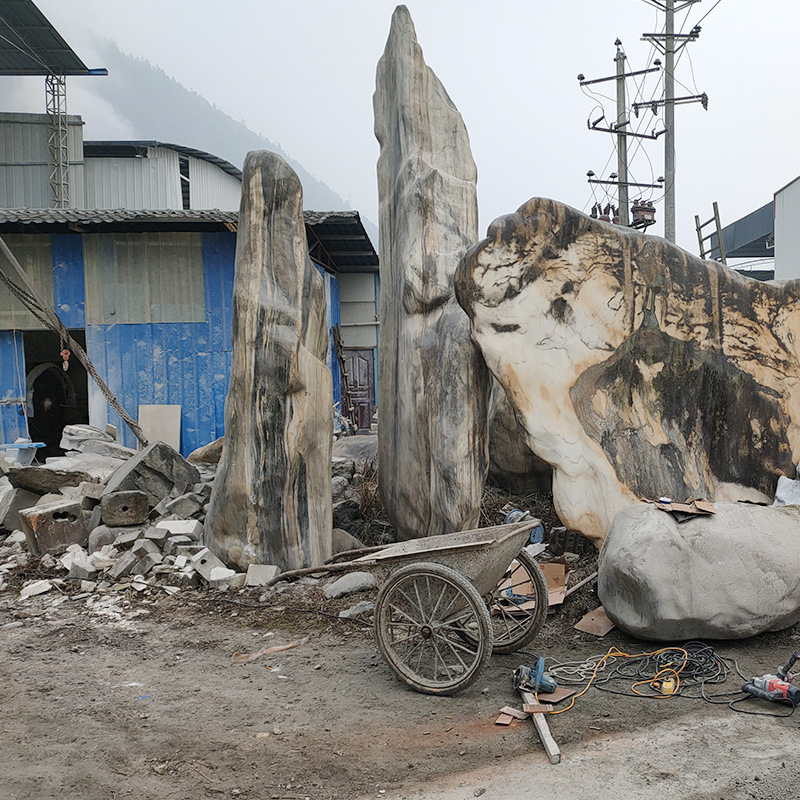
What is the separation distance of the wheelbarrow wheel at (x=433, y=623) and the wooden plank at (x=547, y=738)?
39cm

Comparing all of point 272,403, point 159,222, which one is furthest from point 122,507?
point 159,222

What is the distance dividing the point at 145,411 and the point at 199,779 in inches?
347

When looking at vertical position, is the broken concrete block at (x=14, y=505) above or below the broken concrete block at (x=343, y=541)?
above

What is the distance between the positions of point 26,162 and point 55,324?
7.13m

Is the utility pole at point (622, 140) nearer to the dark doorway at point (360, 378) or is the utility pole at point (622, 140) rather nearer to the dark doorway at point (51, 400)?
the dark doorway at point (360, 378)

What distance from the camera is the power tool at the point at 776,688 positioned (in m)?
3.47

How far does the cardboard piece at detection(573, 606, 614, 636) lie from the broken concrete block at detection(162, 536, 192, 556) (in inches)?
124

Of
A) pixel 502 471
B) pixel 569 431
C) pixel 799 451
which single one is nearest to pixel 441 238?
pixel 569 431

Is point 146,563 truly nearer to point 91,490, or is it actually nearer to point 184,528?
point 184,528

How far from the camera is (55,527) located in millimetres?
6426

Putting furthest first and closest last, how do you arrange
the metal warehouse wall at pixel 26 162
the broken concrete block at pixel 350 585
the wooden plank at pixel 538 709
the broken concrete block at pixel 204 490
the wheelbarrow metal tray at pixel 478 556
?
the metal warehouse wall at pixel 26 162, the broken concrete block at pixel 204 490, the broken concrete block at pixel 350 585, the wheelbarrow metal tray at pixel 478 556, the wooden plank at pixel 538 709

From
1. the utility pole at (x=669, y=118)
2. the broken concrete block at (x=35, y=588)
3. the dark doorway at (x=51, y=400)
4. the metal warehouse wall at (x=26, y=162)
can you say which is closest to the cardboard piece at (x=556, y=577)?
the broken concrete block at (x=35, y=588)

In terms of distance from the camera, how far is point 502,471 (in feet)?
26.0

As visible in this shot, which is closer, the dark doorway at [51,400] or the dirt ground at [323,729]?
the dirt ground at [323,729]
